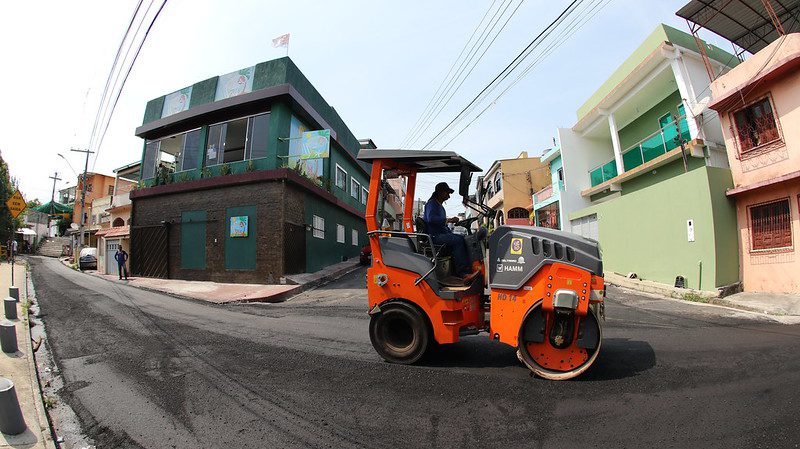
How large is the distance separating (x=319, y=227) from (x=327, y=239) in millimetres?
1252

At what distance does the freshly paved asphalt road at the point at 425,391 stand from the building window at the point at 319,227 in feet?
37.8

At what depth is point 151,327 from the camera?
7.08 meters

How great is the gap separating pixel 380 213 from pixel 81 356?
4.77m

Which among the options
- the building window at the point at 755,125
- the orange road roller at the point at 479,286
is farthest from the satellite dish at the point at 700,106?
the orange road roller at the point at 479,286

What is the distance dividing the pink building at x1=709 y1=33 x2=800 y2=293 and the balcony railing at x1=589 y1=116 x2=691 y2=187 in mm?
2118

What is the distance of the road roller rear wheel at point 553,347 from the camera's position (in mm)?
3877

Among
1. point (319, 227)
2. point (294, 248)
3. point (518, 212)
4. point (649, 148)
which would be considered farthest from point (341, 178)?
point (518, 212)

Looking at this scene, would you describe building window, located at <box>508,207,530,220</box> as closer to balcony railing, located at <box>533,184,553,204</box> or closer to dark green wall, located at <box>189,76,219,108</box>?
balcony railing, located at <box>533,184,553,204</box>

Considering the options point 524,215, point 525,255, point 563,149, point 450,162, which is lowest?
point 525,255

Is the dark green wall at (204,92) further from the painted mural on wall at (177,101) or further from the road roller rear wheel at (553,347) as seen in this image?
the road roller rear wheel at (553,347)

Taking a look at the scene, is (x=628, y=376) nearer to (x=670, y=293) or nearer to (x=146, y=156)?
(x=670, y=293)

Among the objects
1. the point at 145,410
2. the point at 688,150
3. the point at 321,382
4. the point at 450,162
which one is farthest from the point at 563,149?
the point at 145,410

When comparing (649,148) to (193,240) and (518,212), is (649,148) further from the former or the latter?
(193,240)

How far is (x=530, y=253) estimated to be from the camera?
13.5 ft
